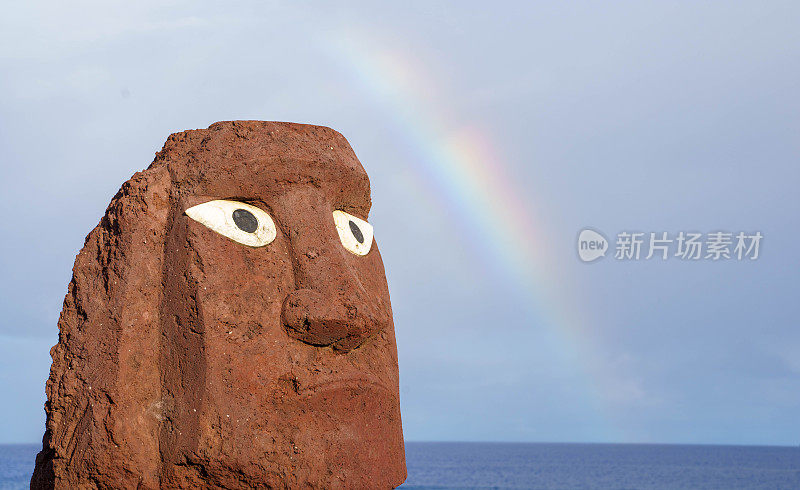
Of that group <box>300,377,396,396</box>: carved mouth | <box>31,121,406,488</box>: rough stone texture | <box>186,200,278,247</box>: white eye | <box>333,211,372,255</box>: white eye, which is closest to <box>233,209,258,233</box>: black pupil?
<box>186,200,278,247</box>: white eye

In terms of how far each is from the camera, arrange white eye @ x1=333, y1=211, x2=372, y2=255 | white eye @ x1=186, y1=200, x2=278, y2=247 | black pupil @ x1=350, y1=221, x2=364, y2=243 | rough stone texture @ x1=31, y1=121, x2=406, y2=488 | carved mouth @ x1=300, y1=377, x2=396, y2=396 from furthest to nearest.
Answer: black pupil @ x1=350, y1=221, x2=364, y2=243, white eye @ x1=333, y1=211, x2=372, y2=255, white eye @ x1=186, y1=200, x2=278, y2=247, carved mouth @ x1=300, y1=377, x2=396, y2=396, rough stone texture @ x1=31, y1=121, x2=406, y2=488

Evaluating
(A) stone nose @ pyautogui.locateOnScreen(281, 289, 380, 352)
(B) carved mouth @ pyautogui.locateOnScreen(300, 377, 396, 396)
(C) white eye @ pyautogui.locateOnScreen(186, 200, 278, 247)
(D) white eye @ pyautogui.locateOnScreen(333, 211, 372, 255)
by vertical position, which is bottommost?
(B) carved mouth @ pyautogui.locateOnScreen(300, 377, 396, 396)

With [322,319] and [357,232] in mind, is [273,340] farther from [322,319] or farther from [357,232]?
[357,232]

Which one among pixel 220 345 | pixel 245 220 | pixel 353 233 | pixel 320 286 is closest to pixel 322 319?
pixel 320 286

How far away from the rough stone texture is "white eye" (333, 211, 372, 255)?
0.30 metres

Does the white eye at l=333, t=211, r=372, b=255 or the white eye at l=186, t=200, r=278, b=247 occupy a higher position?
the white eye at l=333, t=211, r=372, b=255

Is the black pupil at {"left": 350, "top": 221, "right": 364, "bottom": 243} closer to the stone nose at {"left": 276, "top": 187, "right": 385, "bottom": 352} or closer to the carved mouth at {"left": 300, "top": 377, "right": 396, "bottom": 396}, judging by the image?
the stone nose at {"left": 276, "top": 187, "right": 385, "bottom": 352}

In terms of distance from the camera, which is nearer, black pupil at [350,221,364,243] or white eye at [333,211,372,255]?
white eye at [333,211,372,255]

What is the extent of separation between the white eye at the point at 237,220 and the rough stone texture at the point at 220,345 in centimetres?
5

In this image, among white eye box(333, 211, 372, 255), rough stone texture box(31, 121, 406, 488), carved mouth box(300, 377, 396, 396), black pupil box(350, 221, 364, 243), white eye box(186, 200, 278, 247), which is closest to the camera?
rough stone texture box(31, 121, 406, 488)

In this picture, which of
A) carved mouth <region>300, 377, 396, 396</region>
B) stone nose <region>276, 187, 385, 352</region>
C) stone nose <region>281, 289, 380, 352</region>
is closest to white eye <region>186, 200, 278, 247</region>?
stone nose <region>276, 187, 385, 352</region>

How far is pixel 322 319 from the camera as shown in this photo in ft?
16.5

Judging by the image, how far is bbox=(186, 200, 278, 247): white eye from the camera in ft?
17.1

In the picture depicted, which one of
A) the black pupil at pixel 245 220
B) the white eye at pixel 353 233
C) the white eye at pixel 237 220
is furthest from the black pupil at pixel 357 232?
the black pupil at pixel 245 220
